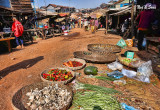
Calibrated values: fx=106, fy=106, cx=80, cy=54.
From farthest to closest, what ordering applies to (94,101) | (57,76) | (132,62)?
(132,62) < (57,76) < (94,101)

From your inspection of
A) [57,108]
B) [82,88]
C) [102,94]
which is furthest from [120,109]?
[57,108]

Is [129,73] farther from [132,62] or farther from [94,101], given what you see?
[94,101]

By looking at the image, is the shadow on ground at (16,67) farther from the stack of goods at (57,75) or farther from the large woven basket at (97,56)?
the large woven basket at (97,56)

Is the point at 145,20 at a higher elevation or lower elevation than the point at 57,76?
higher

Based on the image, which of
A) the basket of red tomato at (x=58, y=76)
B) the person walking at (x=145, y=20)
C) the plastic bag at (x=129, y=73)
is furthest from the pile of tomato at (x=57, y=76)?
the person walking at (x=145, y=20)

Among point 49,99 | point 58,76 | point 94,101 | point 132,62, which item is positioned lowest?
point 94,101

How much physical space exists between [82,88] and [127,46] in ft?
16.1

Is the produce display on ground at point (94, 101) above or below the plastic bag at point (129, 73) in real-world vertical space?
below

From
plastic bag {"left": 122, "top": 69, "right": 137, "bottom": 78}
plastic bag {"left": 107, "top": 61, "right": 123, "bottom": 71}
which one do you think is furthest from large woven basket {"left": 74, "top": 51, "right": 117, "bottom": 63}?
plastic bag {"left": 122, "top": 69, "right": 137, "bottom": 78}

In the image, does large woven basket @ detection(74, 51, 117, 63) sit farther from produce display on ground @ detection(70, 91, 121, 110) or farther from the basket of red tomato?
produce display on ground @ detection(70, 91, 121, 110)

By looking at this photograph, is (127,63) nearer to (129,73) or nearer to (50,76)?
(129,73)

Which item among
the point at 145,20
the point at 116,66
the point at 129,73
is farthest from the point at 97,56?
the point at 145,20

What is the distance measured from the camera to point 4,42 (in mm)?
6812

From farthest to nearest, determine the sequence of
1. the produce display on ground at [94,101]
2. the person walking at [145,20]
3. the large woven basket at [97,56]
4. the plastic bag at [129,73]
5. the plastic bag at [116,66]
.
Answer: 1. the person walking at [145,20]
2. the large woven basket at [97,56]
3. the plastic bag at [116,66]
4. the plastic bag at [129,73]
5. the produce display on ground at [94,101]
